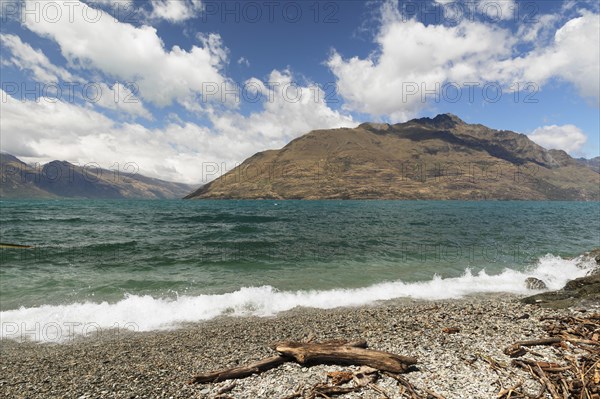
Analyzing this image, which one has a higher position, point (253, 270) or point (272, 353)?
point (272, 353)

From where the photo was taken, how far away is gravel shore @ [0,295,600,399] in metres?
8.41

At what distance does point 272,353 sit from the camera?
11.1 m

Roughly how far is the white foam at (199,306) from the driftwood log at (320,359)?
816cm

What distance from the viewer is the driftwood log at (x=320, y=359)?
8.92 metres

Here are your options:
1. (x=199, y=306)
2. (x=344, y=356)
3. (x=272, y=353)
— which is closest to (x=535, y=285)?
(x=344, y=356)

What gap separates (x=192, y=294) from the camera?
67.9ft

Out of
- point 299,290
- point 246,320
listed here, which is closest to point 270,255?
point 299,290

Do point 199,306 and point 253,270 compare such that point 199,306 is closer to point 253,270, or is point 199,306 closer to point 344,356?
point 253,270

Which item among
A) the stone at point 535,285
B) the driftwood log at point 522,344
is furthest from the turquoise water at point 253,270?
the driftwood log at point 522,344

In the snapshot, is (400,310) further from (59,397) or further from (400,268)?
(59,397)

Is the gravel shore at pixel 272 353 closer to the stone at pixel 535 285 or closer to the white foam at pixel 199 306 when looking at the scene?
the white foam at pixel 199 306

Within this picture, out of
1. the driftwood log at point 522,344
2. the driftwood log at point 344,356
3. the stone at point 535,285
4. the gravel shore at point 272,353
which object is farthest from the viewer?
the stone at point 535,285

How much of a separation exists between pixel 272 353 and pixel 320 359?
8.25ft

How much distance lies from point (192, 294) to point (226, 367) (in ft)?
38.7
